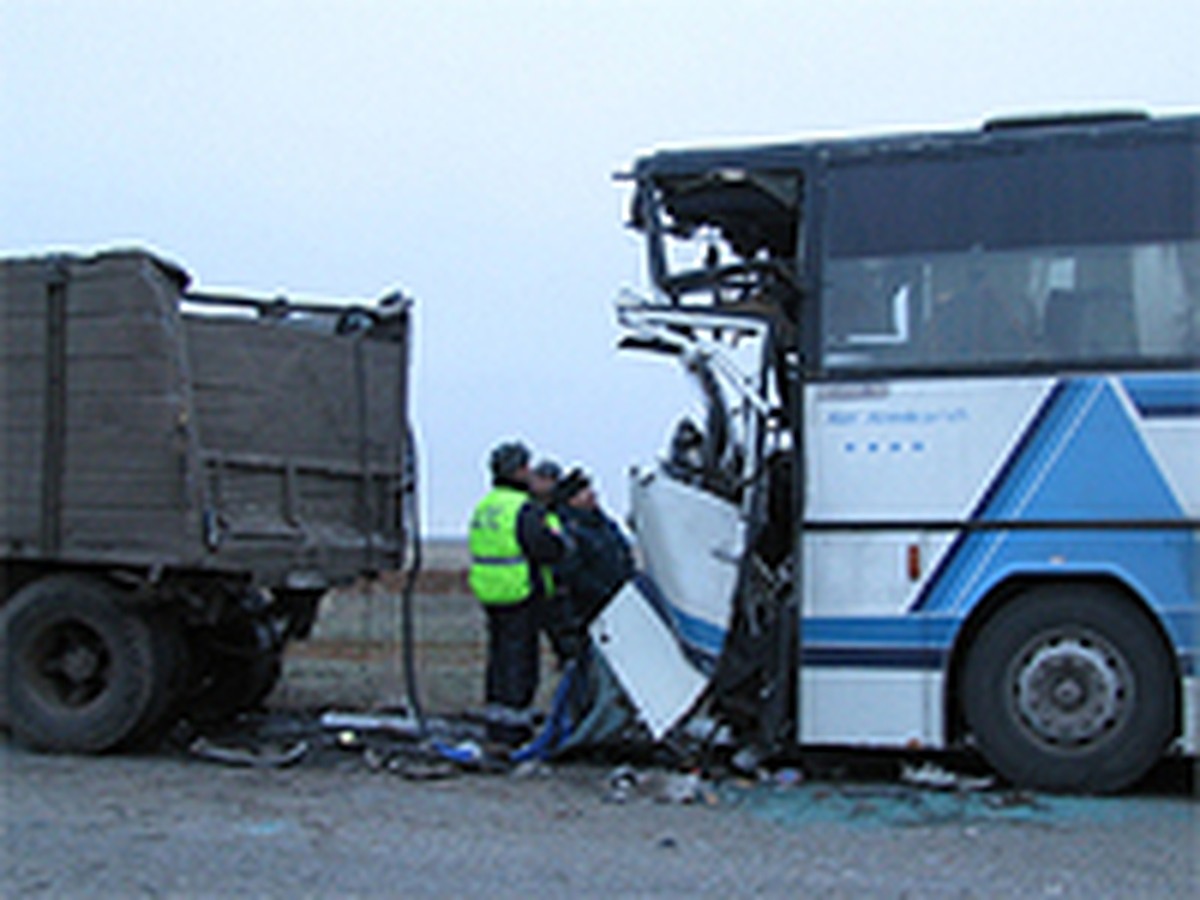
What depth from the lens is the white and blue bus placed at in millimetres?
7305

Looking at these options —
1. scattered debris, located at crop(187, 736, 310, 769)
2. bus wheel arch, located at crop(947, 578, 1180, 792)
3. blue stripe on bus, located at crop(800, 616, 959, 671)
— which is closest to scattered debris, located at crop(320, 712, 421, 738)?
scattered debris, located at crop(187, 736, 310, 769)

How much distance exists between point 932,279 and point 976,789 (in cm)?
266

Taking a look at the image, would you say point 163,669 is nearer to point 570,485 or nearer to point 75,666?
point 75,666

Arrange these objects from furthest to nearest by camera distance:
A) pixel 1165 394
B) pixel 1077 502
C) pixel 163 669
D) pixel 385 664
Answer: pixel 385 664 < pixel 163 669 < pixel 1077 502 < pixel 1165 394

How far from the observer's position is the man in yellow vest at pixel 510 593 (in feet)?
28.8

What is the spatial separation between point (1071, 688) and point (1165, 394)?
1.54 metres

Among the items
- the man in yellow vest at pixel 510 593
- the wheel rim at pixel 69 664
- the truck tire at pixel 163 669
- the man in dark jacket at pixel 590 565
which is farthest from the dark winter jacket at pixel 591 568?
the wheel rim at pixel 69 664

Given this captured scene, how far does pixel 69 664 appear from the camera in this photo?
27.7 feet

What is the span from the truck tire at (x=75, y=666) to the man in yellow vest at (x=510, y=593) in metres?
1.97

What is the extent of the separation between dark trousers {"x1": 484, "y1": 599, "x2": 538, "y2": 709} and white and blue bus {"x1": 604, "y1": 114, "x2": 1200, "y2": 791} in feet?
3.06

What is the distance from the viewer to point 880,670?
24.8 ft

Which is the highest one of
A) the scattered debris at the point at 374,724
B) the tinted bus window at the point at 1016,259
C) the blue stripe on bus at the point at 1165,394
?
the tinted bus window at the point at 1016,259

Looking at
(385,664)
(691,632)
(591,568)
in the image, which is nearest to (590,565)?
(591,568)

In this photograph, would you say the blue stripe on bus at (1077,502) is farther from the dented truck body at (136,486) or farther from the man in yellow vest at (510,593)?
the dented truck body at (136,486)
